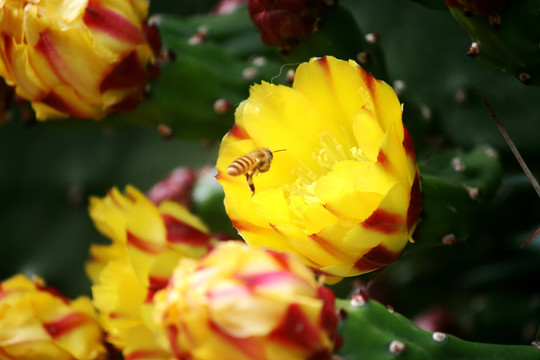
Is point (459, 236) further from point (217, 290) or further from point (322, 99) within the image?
point (217, 290)

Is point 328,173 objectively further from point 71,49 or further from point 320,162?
point 71,49

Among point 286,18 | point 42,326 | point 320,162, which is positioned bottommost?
point 42,326

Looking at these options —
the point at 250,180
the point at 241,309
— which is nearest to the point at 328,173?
the point at 250,180

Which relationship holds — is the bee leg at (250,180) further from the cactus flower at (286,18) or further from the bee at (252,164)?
the cactus flower at (286,18)

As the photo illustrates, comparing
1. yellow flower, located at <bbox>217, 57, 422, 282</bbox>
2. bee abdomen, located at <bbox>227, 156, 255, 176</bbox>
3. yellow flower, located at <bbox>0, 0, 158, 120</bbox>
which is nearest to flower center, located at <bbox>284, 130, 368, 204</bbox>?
yellow flower, located at <bbox>217, 57, 422, 282</bbox>

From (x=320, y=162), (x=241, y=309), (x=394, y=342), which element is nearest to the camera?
(x=241, y=309)

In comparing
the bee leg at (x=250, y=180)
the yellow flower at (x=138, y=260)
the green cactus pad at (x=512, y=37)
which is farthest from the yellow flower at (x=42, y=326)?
the green cactus pad at (x=512, y=37)

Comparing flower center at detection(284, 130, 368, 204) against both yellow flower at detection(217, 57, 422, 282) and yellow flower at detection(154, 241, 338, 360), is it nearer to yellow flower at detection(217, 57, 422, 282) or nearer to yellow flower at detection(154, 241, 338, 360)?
yellow flower at detection(217, 57, 422, 282)

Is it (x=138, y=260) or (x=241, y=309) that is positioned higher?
(x=241, y=309)
